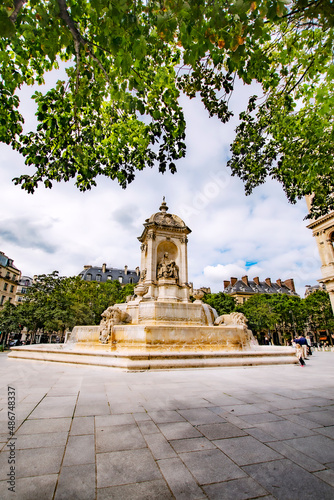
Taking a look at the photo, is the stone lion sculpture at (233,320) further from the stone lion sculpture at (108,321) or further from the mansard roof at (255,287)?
the mansard roof at (255,287)

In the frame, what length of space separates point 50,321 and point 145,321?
24.9 m

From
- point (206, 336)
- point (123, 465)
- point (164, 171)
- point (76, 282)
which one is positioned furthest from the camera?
point (76, 282)

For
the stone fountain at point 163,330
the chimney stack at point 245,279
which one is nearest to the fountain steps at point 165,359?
the stone fountain at point 163,330

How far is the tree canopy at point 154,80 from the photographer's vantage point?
3645 mm

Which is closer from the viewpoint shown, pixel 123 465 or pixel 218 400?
pixel 123 465

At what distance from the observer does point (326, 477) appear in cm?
184

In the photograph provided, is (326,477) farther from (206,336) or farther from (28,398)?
(206,336)

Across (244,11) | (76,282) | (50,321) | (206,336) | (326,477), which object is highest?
(76,282)

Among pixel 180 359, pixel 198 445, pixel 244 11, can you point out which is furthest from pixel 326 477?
pixel 180 359

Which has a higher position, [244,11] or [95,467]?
[244,11]

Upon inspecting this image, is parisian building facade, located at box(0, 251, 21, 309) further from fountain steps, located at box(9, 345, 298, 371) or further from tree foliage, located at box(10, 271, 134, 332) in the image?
fountain steps, located at box(9, 345, 298, 371)

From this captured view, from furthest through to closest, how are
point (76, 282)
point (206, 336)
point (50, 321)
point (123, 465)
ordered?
point (76, 282), point (50, 321), point (206, 336), point (123, 465)

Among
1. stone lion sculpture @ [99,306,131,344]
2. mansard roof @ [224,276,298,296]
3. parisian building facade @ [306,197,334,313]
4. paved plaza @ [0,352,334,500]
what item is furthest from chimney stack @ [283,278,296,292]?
paved plaza @ [0,352,334,500]

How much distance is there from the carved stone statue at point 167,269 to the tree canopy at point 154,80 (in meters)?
6.60
